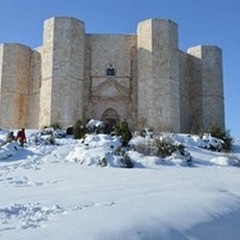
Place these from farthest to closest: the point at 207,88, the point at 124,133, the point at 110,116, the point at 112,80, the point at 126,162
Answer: the point at 207,88 → the point at 110,116 → the point at 112,80 → the point at 124,133 → the point at 126,162

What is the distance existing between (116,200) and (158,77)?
2225 centimetres

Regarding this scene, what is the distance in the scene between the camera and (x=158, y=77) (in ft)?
91.5

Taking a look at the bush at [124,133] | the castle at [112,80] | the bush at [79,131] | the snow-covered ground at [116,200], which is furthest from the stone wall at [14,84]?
the snow-covered ground at [116,200]

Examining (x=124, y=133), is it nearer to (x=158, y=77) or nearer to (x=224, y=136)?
(x=224, y=136)

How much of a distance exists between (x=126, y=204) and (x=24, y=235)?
1783 millimetres

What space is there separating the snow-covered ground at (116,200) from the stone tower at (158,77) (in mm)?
15801

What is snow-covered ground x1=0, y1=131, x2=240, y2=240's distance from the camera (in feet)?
15.0

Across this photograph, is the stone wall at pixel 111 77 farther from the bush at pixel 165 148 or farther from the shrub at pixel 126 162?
the shrub at pixel 126 162

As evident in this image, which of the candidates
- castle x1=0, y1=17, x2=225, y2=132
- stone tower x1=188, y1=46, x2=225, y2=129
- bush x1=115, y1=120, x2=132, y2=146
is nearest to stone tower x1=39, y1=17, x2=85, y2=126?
castle x1=0, y1=17, x2=225, y2=132

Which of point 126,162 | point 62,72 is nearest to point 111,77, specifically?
point 62,72

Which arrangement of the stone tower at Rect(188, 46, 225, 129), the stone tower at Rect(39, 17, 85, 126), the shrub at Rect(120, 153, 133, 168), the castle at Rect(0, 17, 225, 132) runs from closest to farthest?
the shrub at Rect(120, 153, 133, 168) < the stone tower at Rect(39, 17, 85, 126) < the castle at Rect(0, 17, 225, 132) < the stone tower at Rect(188, 46, 225, 129)

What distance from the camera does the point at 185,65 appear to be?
31562 millimetres

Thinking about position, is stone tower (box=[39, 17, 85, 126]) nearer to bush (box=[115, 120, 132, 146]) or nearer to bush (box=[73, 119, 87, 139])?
bush (box=[73, 119, 87, 139])

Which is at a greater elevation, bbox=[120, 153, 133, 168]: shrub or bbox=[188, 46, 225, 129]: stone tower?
bbox=[188, 46, 225, 129]: stone tower
